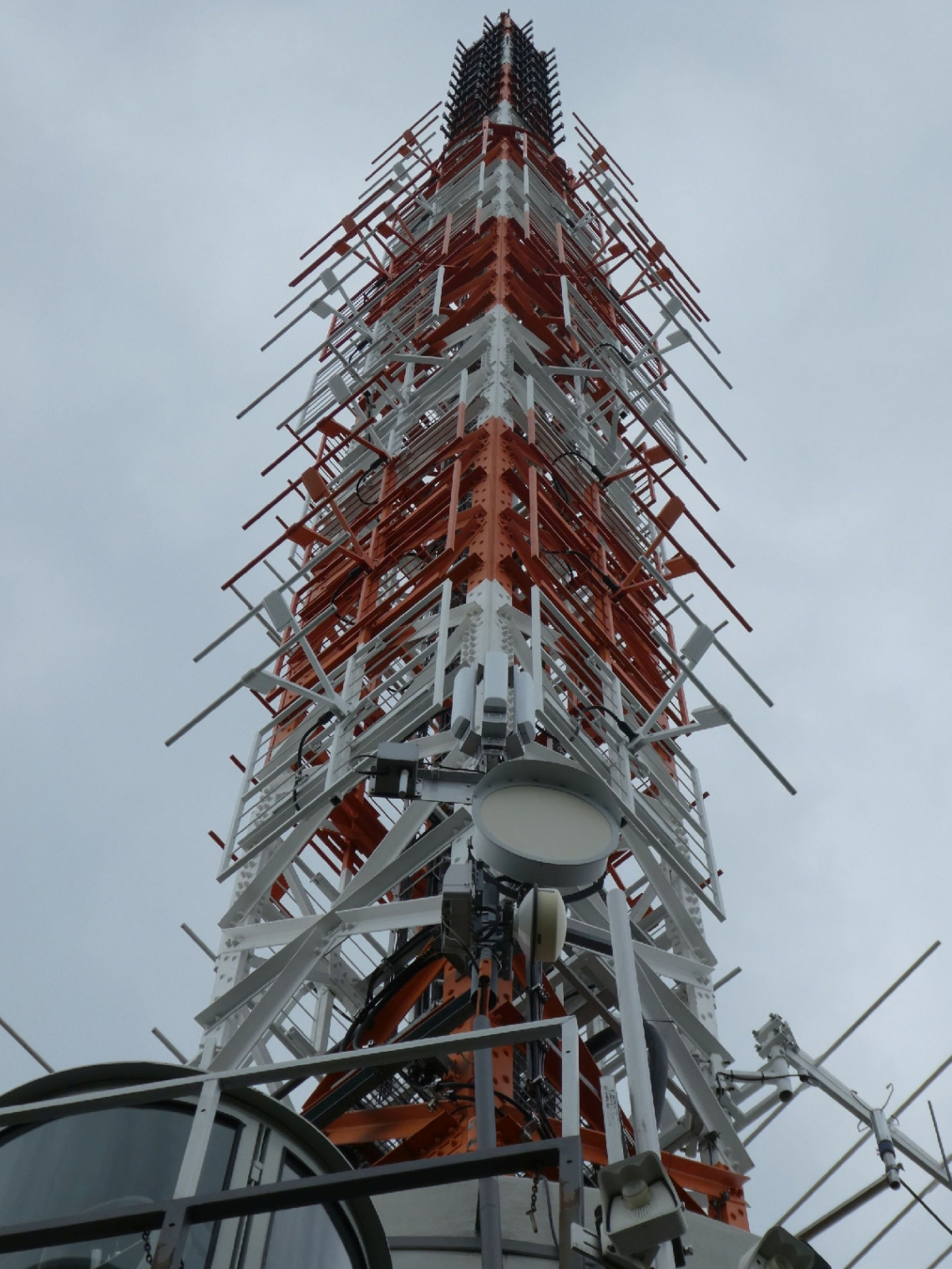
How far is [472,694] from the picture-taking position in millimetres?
11289

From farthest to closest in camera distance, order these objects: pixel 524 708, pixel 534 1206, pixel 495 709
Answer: pixel 524 708 < pixel 495 709 < pixel 534 1206

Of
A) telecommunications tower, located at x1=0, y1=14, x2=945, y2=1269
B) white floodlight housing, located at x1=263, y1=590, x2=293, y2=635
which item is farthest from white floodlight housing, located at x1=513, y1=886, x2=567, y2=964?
white floodlight housing, located at x1=263, y1=590, x2=293, y2=635

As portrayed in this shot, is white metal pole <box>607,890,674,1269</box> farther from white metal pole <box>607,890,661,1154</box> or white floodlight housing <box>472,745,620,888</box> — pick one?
white floodlight housing <box>472,745,620,888</box>

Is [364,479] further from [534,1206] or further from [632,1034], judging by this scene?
[632,1034]

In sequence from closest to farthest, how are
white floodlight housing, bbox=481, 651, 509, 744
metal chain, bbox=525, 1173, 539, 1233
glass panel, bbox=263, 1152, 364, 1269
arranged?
glass panel, bbox=263, 1152, 364, 1269, metal chain, bbox=525, 1173, 539, 1233, white floodlight housing, bbox=481, 651, 509, 744

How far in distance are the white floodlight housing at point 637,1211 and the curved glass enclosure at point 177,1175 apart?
143 centimetres

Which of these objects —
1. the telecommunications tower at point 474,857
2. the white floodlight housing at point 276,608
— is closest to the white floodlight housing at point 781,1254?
the telecommunications tower at point 474,857

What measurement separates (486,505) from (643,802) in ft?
13.9

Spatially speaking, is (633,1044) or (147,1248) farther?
(633,1044)

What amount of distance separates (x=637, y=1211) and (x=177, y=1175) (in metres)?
2.23

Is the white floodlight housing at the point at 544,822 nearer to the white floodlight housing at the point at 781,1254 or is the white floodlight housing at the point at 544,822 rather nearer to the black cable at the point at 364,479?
the white floodlight housing at the point at 781,1254

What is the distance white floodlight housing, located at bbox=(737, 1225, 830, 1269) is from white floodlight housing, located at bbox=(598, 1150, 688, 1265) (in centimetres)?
66

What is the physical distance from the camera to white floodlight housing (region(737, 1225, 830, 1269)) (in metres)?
6.73

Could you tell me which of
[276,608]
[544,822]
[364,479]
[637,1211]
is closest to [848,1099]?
[544,822]
